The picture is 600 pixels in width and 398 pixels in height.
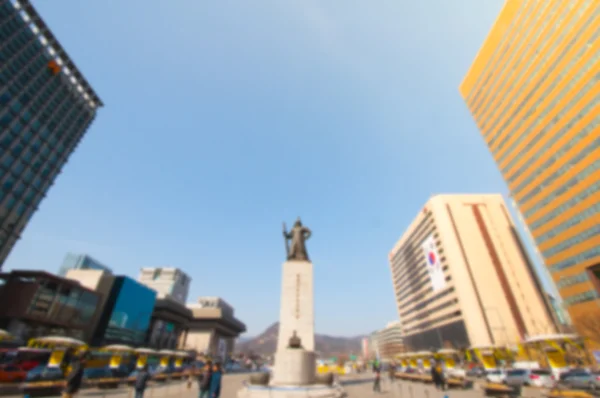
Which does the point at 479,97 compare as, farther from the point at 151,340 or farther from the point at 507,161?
the point at 151,340

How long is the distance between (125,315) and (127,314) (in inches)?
24.8

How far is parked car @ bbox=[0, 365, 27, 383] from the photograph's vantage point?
1836 cm

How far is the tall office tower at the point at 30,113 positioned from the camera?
→ 4538cm

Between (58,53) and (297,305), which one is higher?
(58,53)

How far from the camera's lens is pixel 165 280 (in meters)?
112

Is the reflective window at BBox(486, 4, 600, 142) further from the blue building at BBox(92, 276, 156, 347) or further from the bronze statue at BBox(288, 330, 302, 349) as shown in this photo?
the blue building at BBox(92, 276, 156, 347)

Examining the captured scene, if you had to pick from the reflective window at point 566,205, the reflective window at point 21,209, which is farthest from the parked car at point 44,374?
the reflective window at point 566,205

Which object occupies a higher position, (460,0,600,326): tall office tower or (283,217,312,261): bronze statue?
(460,0,600,326): tall office tower

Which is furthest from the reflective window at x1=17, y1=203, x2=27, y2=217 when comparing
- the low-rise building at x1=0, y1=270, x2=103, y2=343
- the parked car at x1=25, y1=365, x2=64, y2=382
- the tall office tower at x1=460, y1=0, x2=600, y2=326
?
the tall office tower at x1=460, y1=0, x2=600, y2=326

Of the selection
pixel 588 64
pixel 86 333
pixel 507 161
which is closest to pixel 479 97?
pixel 507 161

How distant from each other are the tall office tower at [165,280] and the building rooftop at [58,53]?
7128cm

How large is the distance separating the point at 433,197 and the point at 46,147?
9233 centimetres

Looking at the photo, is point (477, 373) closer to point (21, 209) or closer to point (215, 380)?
point (215, 380)

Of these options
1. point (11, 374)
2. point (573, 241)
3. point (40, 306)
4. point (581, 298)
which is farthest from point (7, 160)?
point (581, 298)
